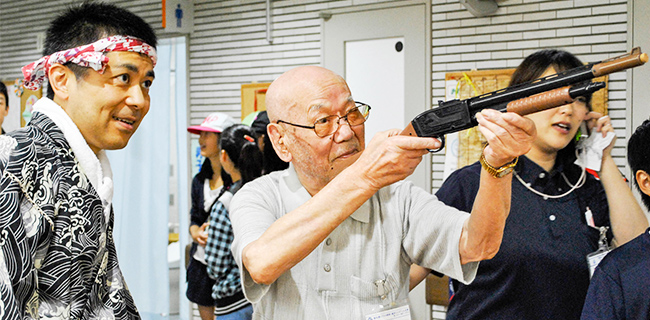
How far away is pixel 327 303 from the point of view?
157 cm

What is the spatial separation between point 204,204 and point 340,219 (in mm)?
2931

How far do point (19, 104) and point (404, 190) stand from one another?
20.0 ft

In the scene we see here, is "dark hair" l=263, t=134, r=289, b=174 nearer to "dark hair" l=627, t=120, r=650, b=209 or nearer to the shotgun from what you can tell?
the shotgun

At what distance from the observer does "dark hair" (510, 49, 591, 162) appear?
6.88ft

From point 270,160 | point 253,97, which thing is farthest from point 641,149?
point 253,97

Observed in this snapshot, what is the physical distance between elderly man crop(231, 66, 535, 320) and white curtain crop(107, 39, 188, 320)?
375 centimetres

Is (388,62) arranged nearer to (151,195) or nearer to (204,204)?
(204,204)

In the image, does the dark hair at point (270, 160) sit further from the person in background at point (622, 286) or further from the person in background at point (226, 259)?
the person in background at point (622, 286)

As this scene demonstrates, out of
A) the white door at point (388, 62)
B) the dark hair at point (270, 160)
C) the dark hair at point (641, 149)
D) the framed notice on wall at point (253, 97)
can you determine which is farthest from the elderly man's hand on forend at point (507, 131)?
the framed notice on wall at point (253, 97)

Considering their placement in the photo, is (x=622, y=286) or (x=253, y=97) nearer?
(x=622, y=286)

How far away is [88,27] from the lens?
1.73 meters

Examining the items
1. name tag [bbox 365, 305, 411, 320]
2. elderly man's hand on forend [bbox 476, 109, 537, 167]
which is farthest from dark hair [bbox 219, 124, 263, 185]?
elderly man's hand on forend [bbox 476, 109, 537, 167]

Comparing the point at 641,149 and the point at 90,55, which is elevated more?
the point at 90,55

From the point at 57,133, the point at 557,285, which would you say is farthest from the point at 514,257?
the point at 57,133
